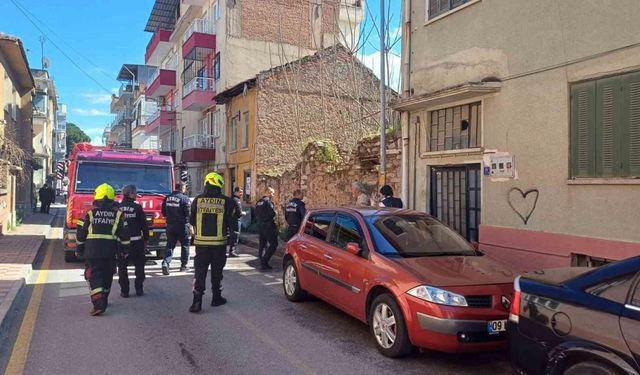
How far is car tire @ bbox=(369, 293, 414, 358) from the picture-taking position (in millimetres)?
5094

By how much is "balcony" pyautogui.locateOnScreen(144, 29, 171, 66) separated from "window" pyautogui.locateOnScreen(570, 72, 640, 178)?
3531 centimetres

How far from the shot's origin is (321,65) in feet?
73.2

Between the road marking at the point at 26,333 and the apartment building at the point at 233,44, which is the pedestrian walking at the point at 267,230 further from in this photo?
the apartment building at the point at 233,44

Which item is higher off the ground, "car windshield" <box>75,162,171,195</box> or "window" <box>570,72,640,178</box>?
"window" <box>570,72,640,178</box>

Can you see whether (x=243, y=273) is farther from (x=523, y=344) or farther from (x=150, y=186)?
(x=523, y=344)

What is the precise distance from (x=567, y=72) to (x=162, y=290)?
22.5ft

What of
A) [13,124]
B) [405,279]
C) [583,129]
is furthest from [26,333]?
[13,124]

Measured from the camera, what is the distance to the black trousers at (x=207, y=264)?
277 inches

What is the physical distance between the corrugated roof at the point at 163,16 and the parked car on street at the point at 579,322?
124ft

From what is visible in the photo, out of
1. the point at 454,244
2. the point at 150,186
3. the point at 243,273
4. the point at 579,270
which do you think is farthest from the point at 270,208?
the point at 579,270

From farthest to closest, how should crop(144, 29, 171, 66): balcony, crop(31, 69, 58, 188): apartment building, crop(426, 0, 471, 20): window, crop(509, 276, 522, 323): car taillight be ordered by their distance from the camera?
1. crop(144, 29, 171, 66): balcony
2. crop(31, 69, 58, 188): apartment building
3. crop(426, 0, 471, 20): window
4. crop(509, 276, 522, 323): car taillight

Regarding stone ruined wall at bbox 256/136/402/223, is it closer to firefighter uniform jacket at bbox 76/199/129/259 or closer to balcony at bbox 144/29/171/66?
firefighter uniform jacket at bbox 76/199/129/259

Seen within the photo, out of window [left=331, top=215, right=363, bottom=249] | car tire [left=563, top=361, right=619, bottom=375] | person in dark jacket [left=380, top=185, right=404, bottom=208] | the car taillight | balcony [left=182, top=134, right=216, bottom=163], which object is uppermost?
balcony [left=182, top=134, right=216, bottom=163]

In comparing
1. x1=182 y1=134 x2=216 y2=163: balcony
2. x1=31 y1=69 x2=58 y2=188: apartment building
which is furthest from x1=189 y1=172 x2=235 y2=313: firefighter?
x1=31 y1=69 x2=58 y2=188: apartment building
